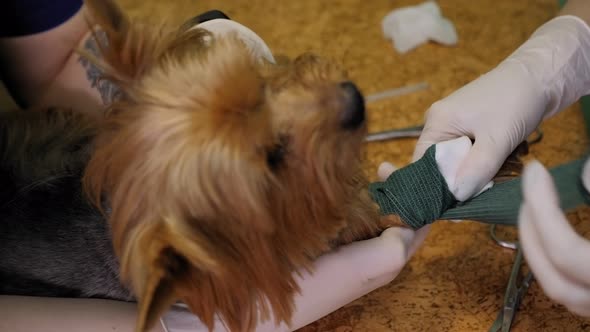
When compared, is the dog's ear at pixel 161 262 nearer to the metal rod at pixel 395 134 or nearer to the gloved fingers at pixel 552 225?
the gloved fingers at pixel 552 225

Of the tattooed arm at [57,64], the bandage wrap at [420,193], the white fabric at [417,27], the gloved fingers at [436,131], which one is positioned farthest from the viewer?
the white fabric at [417,27]

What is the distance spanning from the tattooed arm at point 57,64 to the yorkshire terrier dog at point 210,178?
372mm

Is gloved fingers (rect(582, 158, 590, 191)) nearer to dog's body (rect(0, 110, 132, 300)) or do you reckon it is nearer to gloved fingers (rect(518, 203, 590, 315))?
gloved fingers (rect(518, 203, 590, 315))

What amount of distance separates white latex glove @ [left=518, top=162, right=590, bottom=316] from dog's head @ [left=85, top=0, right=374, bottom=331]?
0.28m

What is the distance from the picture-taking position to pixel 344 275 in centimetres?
93

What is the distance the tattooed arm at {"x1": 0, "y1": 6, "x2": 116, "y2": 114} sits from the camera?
126 cm

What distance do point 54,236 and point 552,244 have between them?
81cm

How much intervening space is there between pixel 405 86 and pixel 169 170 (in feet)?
2.94

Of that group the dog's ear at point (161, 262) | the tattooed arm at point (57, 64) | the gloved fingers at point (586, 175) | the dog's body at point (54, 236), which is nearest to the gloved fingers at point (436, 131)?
the gloved fingers at point (586, 175)

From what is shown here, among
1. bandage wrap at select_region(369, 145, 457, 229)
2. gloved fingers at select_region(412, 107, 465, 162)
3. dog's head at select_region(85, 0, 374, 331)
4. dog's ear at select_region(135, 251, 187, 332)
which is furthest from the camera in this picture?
gloved fingers at select_region(412, 107, 465, 162)

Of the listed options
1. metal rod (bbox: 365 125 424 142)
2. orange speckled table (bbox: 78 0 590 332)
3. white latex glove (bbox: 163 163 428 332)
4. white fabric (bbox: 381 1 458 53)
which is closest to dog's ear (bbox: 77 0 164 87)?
orange speckled table (bbox: 78 0 590 332)

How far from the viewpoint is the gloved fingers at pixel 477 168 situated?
890 millimetres

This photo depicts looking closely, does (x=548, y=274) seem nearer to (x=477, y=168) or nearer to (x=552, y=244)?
(x=552, y=244)

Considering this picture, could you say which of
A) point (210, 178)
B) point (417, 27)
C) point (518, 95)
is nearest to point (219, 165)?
point (210, 178)
